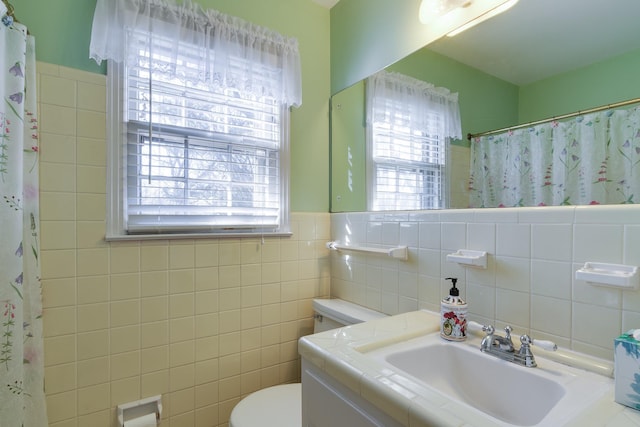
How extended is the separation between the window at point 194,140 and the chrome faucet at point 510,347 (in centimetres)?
105

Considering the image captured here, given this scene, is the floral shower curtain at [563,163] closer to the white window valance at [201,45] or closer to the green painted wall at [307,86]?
the green painted wall at [307,86]

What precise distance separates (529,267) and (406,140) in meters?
0.74

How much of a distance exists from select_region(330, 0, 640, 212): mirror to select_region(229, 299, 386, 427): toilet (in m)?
0.68

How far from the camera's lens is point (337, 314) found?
1.51 m

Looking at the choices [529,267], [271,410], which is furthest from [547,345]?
[271,410]

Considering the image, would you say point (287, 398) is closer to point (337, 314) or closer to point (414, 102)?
point (337, 314)

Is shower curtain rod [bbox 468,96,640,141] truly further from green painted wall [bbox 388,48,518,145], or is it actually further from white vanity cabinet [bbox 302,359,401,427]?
white vanity cabinet [bbox 302,359,401,427]

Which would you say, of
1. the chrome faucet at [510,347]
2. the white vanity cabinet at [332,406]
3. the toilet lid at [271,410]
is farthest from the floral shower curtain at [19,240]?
the chrome faucet at [510,347]

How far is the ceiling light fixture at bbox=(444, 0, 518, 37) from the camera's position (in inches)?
41.9

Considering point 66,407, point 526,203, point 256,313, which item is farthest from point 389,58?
point 66,407

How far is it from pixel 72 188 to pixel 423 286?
140 cm

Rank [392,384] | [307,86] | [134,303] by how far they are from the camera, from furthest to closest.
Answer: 1. [307,86]
2. [134,303]
3. [392,384]

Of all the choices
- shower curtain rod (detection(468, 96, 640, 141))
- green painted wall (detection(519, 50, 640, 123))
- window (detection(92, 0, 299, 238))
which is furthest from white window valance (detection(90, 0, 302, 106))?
green painted wall (detection(519, 50, 640, 123))

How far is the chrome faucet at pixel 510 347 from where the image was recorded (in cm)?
84
